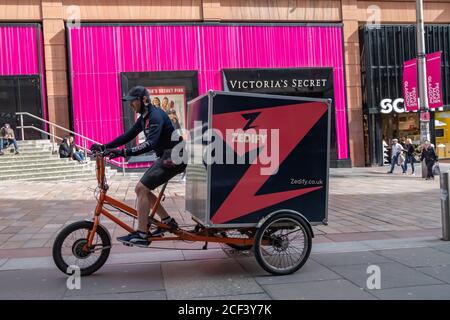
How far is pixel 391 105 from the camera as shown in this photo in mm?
22594

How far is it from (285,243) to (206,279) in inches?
39.3

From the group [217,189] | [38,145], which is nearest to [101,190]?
[217,189]

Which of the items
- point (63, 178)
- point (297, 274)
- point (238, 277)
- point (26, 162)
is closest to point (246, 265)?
point (238, 277)

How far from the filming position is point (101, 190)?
524cm

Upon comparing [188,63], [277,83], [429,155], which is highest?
[188,63]

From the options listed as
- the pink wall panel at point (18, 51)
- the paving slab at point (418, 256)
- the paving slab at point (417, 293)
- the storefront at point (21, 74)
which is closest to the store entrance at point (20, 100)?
the storefront at point (21, 74)

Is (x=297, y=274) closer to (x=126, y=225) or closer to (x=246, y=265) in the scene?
(x=246, y=265)

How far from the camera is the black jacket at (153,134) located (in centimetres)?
523

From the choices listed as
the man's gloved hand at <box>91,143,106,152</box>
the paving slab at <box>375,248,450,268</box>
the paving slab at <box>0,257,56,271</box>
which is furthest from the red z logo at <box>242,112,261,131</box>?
the paving slab at <box>0,257,56,271</box>

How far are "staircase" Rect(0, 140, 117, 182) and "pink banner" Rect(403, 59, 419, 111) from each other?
11950mm

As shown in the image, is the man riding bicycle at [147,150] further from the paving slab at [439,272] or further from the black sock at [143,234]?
the paving slab at [439,272]

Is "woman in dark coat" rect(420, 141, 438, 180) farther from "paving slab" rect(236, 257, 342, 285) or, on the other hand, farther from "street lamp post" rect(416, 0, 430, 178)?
"paving slab" rect(236, 257, 342, 285)
